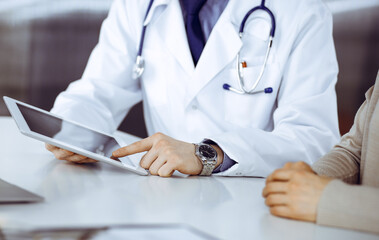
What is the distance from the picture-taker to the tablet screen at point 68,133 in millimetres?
999

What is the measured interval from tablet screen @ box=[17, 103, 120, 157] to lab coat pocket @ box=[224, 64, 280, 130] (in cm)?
45

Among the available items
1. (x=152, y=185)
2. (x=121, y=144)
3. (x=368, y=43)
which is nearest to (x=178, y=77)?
(x=121, y=144)

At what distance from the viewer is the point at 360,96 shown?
141 inches

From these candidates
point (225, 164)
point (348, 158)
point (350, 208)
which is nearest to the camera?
point (350, 208)

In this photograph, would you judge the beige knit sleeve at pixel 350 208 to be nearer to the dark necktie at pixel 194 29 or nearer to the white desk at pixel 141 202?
the white desk at pixel 141 202

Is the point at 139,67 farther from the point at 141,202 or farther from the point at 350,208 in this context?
the point at 350,208

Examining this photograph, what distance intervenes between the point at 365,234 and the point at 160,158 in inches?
18.7

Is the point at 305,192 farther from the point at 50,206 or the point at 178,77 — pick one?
the point at 178,77

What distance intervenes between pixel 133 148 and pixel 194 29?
25.7 inches

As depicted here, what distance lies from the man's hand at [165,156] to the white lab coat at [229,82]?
0.10m

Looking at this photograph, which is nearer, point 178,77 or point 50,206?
point 50,206

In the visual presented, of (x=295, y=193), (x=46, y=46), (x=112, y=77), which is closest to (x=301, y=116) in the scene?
(x=295, y=193)

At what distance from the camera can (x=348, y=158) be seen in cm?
103

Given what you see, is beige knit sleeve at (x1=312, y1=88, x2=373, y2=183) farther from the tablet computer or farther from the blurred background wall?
the blurred background wall
